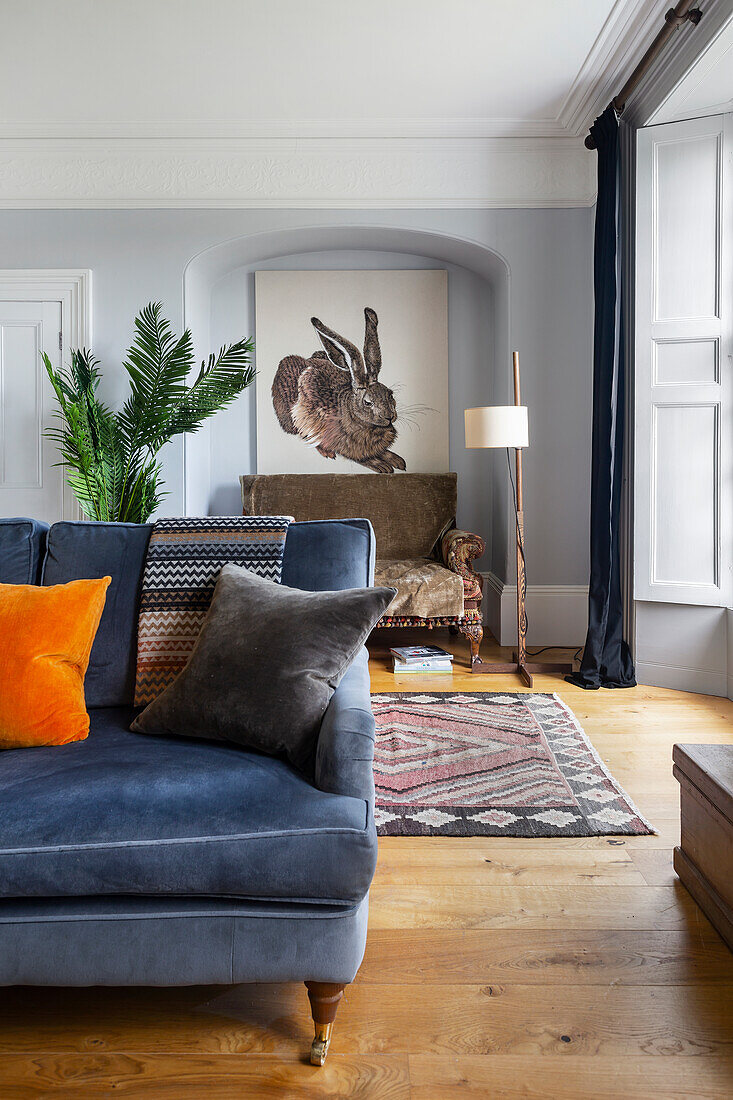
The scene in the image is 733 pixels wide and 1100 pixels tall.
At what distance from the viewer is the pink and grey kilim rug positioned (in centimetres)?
222

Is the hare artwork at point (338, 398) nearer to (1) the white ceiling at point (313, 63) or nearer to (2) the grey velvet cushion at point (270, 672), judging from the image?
(1) the white ceiling at point (313, 63)

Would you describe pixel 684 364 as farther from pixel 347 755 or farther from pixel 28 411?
pixel 28 411

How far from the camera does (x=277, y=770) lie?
4.80 feet

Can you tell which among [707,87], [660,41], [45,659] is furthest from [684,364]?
[45,659]

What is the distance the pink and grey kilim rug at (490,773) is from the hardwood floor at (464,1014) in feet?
0.76

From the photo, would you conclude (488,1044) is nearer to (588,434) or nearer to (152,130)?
(588,434)

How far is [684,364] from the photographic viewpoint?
3.55m

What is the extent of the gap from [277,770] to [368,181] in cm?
380

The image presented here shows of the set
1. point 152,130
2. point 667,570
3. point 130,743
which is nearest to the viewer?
point 130,743

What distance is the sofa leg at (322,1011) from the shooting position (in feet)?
4.32

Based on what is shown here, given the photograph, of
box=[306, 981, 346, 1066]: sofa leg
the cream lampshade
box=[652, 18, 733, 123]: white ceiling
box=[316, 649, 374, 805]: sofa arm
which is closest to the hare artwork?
the cream lampshade

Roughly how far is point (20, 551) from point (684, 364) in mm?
2906

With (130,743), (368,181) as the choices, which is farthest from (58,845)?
(368,181)

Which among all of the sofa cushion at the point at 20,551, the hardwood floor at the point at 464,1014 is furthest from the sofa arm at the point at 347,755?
the sofa cushion at the point at 20,551
